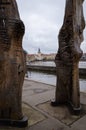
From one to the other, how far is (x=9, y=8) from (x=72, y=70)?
1.82 meters

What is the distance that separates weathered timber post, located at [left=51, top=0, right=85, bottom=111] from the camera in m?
3.42

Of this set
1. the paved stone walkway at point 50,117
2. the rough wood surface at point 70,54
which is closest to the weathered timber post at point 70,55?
the rough wood surface at point 70,54

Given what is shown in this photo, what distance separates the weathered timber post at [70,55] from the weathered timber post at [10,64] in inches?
50.6

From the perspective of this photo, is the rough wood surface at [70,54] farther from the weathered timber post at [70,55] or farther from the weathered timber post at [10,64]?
the weathered timber post at [10,64]

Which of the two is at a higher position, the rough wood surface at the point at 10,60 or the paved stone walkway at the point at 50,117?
the rough wood surface at the point at 10,60

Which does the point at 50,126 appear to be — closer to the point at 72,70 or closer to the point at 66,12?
the point at 72,70

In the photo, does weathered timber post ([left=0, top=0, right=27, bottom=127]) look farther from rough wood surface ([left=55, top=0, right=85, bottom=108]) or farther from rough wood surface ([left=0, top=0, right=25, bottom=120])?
rough wood surface ([left=55, top=0, right=85, bottom=108])

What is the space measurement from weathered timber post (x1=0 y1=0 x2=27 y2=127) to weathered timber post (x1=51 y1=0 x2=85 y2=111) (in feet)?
4.22

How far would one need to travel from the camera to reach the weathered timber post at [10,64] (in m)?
2.54

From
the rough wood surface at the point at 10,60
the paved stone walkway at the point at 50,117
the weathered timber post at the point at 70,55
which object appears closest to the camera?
the rough wood surface at the point at 10,60

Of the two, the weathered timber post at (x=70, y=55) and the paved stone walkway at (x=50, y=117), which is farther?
the weathered timber post at (x=70, y=55)

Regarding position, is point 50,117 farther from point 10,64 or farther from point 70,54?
point 70,54

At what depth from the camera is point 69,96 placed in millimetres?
3662

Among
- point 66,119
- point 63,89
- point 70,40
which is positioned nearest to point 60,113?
point 66,119
